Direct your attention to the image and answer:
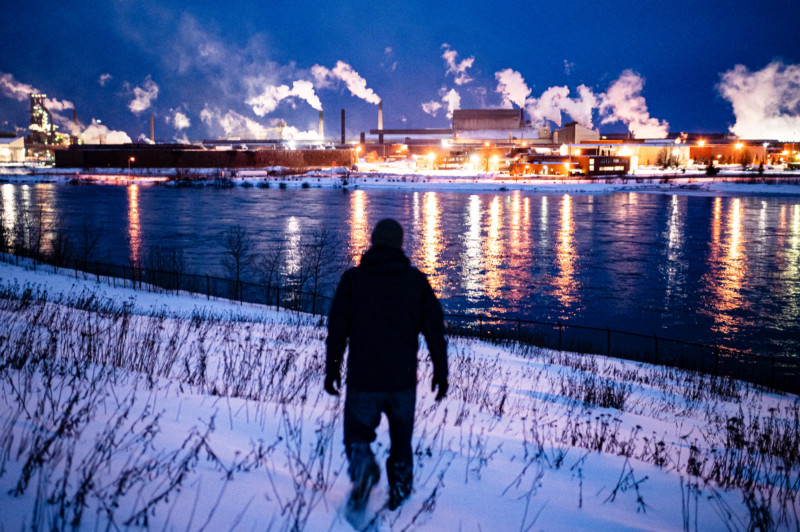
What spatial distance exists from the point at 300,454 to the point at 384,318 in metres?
1.73

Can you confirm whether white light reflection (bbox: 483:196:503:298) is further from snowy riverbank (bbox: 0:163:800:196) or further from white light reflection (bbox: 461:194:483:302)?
snowy riverbank (bbox: 0:163:800:196)

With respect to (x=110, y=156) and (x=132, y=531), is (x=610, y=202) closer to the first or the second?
(x=132, y=531)

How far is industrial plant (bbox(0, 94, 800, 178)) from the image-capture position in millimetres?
103625

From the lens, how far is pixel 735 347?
1698cm

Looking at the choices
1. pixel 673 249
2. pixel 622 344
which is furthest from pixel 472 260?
pixel 622 344

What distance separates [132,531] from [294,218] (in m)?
43.2

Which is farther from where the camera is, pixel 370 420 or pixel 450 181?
pixel 450 181

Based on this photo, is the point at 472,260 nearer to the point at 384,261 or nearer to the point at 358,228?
the point at 358,228

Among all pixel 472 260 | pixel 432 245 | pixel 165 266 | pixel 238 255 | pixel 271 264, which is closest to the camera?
pixel 238 255

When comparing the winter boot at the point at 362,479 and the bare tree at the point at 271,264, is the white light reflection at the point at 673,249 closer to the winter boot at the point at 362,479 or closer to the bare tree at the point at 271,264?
the bare tree at the point at 271,264

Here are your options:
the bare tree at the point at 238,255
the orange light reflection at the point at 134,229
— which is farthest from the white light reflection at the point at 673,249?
the orange light reflection at the point at 134,229

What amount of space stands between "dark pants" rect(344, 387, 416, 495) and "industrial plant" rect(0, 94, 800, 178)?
95.8 m

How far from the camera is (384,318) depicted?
3807 mm

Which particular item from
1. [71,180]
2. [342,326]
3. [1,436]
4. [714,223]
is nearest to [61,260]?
[1,436]
